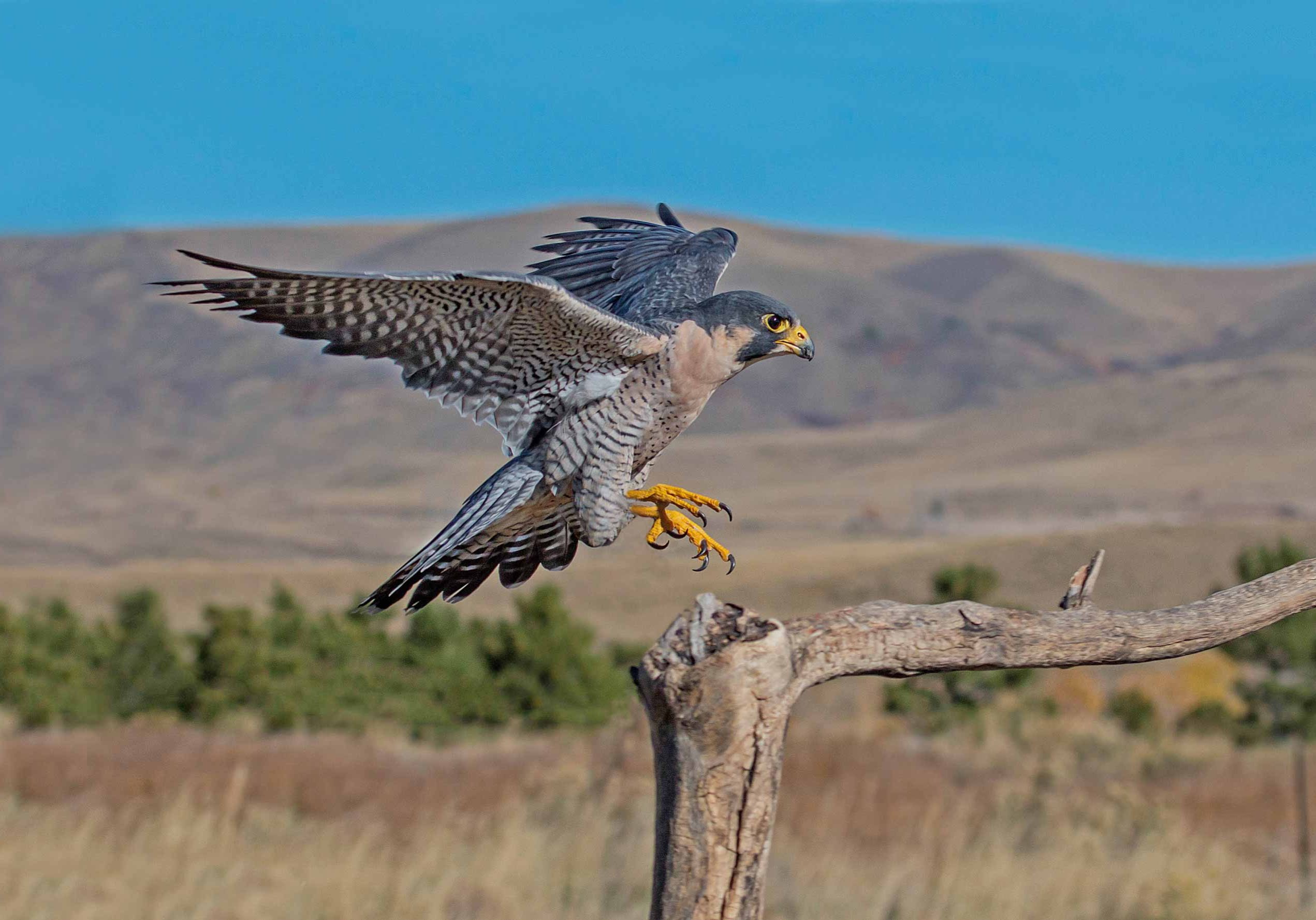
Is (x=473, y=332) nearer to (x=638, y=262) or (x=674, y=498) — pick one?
(x=674, y=498)

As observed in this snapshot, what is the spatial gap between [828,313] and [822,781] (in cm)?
11517

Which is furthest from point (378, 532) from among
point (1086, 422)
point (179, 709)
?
point (179, 709)

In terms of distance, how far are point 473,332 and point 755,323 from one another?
23.5 inches

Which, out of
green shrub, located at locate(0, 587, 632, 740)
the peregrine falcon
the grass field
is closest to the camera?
the peregrine falcon

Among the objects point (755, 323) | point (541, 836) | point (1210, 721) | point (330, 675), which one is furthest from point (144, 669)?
point (755, 323)

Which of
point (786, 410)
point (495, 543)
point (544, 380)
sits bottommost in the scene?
point (495, 543)

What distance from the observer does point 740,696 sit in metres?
2.38

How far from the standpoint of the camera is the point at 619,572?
38.1 m

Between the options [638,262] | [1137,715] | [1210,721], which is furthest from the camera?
[1137,715]

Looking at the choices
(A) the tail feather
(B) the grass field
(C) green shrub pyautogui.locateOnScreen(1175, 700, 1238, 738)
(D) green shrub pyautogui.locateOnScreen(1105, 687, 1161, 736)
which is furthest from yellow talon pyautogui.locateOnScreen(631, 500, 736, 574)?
(D) green shrub pyautogui.locateOnScreen(1105, 687, 1161, 736)

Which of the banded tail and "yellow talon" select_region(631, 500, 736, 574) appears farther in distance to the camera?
the banded tail

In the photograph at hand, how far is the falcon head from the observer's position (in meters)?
3.22

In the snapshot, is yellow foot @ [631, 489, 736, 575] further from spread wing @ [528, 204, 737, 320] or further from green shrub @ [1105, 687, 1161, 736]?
green shrub @ [1105, 687, 1161, 736]

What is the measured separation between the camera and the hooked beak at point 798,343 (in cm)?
323
